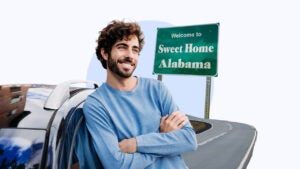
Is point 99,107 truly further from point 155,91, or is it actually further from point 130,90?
Answer: point 155,91

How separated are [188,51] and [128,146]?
48.1 feet

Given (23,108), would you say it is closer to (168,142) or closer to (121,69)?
(121,69)

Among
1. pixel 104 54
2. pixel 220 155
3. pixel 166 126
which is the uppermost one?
pixel 104 54

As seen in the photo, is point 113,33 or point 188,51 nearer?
point 113,33

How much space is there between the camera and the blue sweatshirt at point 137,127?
199 centimetres

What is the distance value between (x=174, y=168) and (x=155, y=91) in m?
0.56

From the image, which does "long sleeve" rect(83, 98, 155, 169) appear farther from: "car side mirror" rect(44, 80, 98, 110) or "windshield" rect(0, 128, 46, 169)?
"windshield" rect(0, 128, 46, 169)

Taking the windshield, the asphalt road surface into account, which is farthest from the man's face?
the asphalt road surface

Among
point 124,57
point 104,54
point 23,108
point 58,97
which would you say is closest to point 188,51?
point 104,54

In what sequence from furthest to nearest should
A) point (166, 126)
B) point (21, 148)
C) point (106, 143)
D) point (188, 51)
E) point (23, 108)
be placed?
1. point (188, 51)
2. point (166, 126)
3. point (106, 143)
4. point (23, 108)
5. point (21, 148)

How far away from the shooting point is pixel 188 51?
1639 centimetres

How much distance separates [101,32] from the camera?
2.39m

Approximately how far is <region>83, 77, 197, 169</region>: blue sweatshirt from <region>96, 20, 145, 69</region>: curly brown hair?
30 cm

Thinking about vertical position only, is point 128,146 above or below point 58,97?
below
